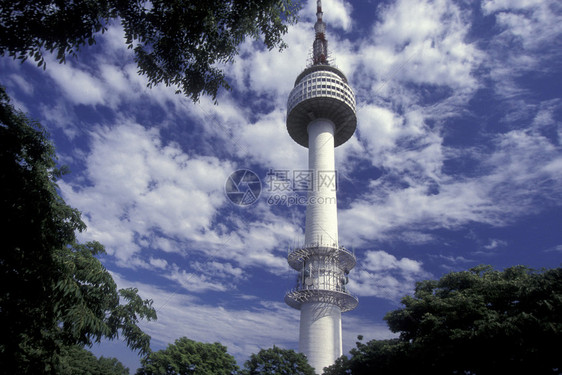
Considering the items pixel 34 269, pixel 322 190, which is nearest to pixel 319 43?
pixel 322 190

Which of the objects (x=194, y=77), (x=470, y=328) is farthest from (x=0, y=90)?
(x=470, y=328)

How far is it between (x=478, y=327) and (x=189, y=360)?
1104 inches

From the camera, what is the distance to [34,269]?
36.2ft

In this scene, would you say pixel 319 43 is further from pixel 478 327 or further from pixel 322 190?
pixel 478 327

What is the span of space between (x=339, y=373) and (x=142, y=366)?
21.0 meters

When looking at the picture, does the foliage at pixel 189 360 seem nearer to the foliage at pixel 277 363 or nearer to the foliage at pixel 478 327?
the foliage at pixel 277 363

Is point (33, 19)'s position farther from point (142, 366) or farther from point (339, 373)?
point (142, 366)

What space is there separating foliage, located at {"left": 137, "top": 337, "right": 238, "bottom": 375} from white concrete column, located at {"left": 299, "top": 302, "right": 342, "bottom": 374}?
35.4ft

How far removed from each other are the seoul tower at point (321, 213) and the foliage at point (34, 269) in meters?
35.9

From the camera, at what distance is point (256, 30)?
42.9 ft

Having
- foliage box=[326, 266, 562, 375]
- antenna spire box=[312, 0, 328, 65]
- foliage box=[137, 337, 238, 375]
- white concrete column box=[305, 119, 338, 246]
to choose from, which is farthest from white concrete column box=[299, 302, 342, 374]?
antenna spire box=[312, 0, 328, 65]

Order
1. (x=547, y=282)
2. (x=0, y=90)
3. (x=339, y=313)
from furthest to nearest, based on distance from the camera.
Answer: (x=339, y=313), (x=547, y=282), (x=0, y=90)

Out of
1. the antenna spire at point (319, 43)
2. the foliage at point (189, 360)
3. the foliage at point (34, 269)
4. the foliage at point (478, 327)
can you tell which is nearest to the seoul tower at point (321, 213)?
the antenna spire at point (319, 43)

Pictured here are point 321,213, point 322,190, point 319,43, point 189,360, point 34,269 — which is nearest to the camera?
point 34,269
